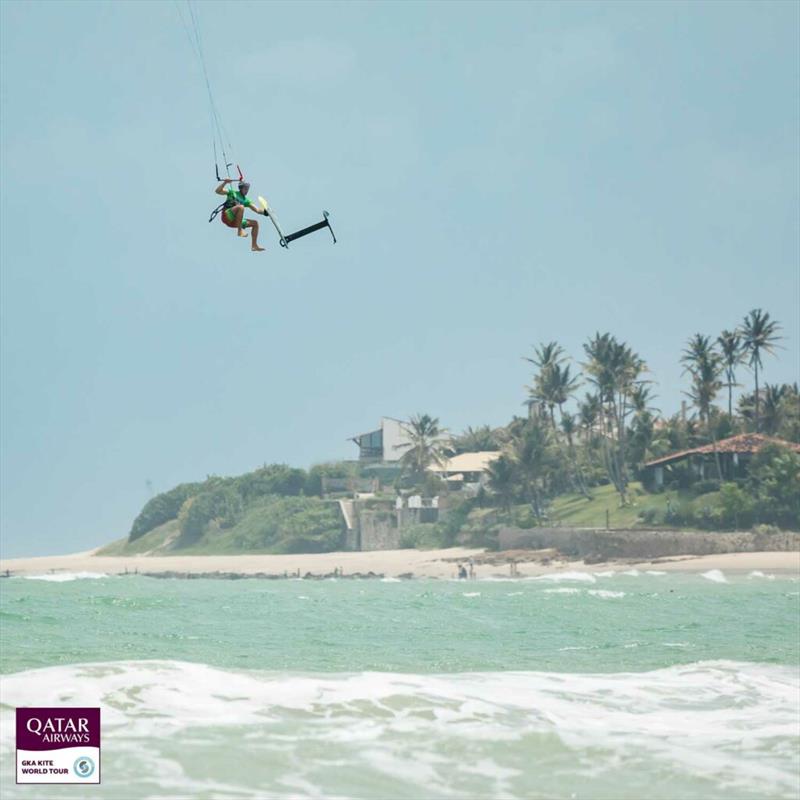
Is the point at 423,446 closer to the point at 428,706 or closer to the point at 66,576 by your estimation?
the point at 66,576

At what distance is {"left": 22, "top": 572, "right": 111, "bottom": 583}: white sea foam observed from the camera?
97400mm

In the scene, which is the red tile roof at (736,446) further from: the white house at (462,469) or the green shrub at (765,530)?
the white house at (462,469)

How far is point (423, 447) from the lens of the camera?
105125 mm

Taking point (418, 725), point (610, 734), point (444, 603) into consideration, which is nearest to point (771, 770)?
point (610, 734)

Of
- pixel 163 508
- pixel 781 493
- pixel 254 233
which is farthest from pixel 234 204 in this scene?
pixel 163 508

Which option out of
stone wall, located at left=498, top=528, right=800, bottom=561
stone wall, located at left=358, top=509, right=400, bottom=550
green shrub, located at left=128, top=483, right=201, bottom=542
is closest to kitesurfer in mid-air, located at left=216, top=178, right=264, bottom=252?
stone wall, located at left=498, top=528, right=800, bottom=561

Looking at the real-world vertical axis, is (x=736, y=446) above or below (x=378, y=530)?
above

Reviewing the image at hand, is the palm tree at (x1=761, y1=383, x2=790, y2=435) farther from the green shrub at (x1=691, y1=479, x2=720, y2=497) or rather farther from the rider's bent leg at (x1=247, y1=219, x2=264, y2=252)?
the rider's bent leg at (x1=247, y1=219, x2=264, y2=252)

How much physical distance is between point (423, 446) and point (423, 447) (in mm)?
96

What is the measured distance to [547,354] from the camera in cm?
10219

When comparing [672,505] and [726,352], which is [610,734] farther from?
[726,352]

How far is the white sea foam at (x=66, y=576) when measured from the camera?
97400mm

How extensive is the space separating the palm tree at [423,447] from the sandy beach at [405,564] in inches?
455

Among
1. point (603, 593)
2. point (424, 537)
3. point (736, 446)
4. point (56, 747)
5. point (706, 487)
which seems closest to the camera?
point (56, 747)
